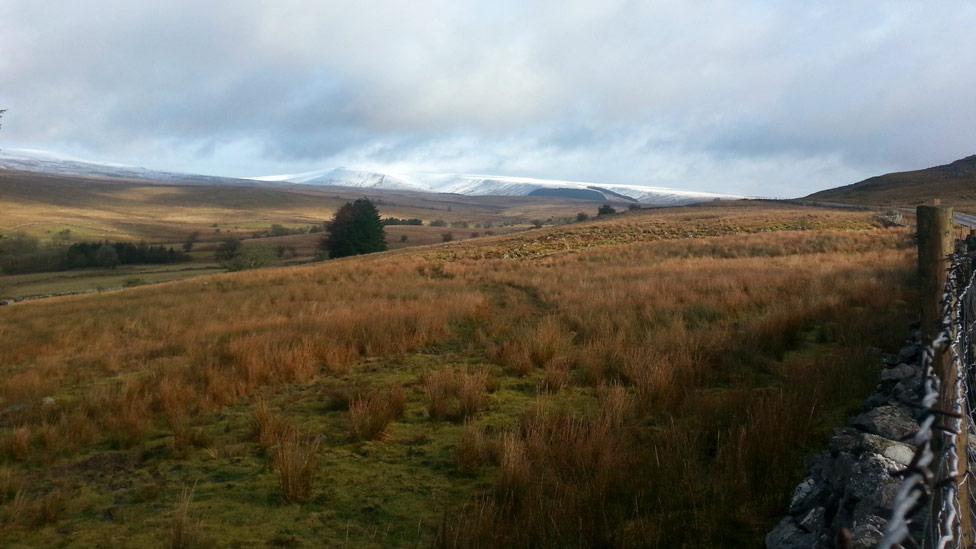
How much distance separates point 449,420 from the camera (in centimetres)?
558

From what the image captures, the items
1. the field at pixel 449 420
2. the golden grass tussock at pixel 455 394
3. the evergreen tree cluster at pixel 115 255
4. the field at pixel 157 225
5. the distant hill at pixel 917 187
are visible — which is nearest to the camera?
the field at pixel 449 420

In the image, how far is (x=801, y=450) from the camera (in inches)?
149

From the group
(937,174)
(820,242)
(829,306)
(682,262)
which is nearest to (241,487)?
(829,306)

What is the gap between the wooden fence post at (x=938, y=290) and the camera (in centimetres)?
206

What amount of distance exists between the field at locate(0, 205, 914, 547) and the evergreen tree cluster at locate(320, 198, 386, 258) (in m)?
46.4

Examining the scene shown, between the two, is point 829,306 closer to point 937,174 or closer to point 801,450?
point 801,450

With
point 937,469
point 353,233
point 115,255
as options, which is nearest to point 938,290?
point 937,469

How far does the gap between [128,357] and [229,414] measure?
446cm

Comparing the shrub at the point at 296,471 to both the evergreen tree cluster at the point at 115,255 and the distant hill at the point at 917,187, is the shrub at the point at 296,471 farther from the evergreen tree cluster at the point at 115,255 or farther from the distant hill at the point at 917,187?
the distant hill at the point at 917,187

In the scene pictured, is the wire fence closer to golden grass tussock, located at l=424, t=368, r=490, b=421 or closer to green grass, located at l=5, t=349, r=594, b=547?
green grass, located at l=5, t=349, r=594, b=547

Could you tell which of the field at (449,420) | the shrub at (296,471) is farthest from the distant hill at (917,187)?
the shrub at (296,471)

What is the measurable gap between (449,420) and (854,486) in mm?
3678

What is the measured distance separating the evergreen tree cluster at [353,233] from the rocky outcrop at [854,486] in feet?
186

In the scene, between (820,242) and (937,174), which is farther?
(937,174)
